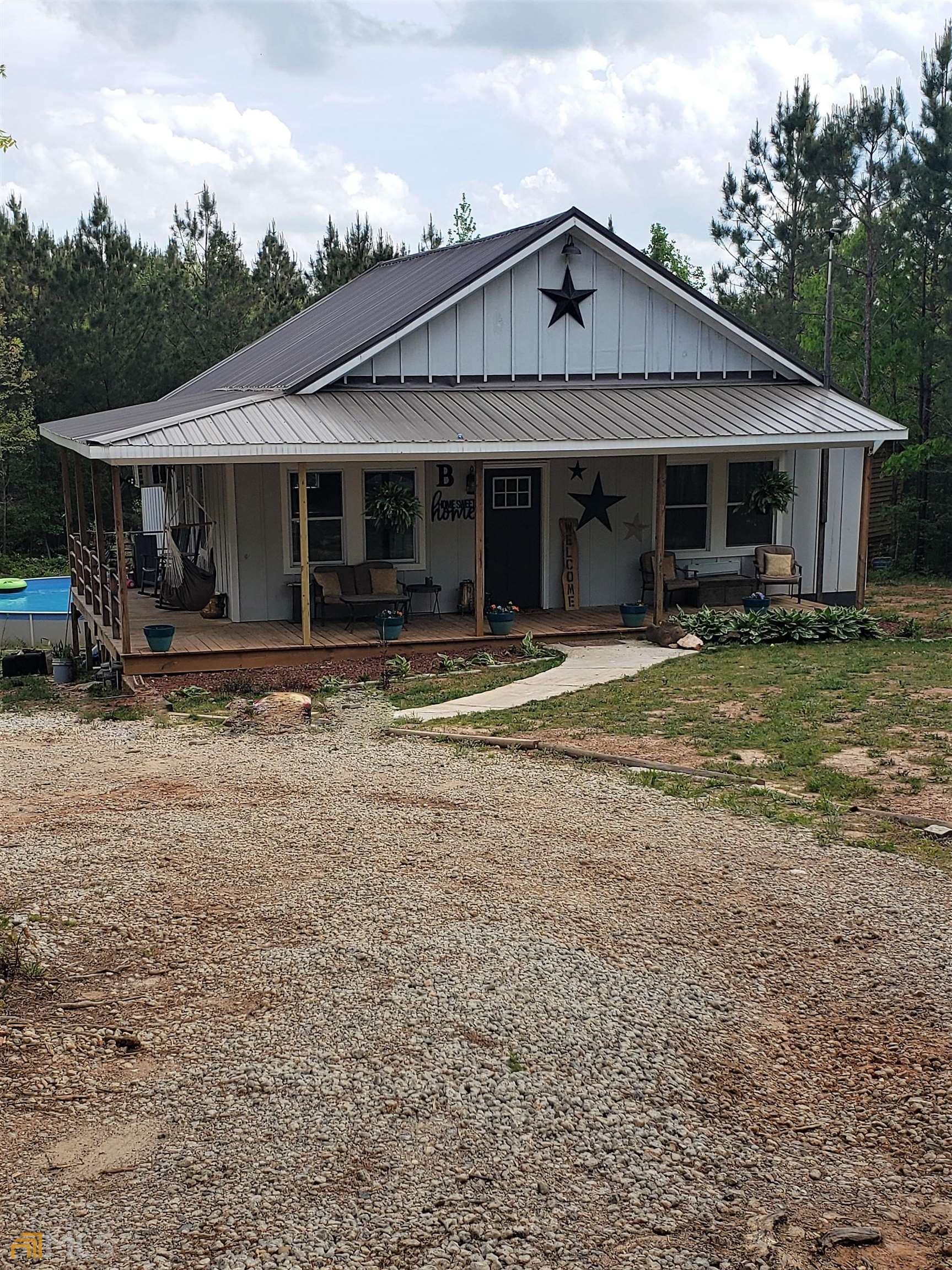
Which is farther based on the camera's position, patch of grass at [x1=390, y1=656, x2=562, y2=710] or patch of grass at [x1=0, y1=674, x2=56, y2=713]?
patch of grass at [x1=0, y1=674, x2=56, y2=713]

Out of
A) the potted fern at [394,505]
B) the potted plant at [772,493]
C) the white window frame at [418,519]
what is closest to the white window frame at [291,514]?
the white window frame at [418,519]

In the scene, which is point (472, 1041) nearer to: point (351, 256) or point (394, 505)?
point (394, 505)

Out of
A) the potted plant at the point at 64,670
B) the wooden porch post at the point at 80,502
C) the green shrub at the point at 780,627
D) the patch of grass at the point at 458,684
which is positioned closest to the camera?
the patch of grass at the point at 458,684

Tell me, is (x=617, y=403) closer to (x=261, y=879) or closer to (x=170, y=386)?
(x=261, y=879)

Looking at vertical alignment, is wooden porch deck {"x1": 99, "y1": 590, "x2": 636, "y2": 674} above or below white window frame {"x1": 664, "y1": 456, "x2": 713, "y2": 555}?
below

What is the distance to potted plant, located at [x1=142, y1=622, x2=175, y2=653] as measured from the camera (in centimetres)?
1419

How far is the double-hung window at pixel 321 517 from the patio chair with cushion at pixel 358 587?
0.26 meters

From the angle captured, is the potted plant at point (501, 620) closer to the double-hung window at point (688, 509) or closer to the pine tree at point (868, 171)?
the double-hung window at point (688, 509)

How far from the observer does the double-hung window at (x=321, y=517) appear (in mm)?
16125

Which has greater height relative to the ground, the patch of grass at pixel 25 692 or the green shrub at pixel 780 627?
the green shrub at pixel 780 627

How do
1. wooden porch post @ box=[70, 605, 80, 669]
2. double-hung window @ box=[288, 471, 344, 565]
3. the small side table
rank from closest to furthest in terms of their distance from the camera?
double-hung window @ box=[288, 471, 344, 565], the small side table, wooden porch post @ box=[70, 605, 80, 669]

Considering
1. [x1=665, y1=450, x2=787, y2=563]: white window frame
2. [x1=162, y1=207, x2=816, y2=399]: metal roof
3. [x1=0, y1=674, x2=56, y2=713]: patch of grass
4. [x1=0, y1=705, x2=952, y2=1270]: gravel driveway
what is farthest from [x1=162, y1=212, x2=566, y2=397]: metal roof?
[x1=0, y1=705, x2=952, y2=1270]: gravel driveway

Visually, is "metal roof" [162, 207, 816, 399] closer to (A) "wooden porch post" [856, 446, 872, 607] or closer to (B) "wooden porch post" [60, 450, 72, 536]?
(A) "wooden porch post" [856, 446, 872, 607]

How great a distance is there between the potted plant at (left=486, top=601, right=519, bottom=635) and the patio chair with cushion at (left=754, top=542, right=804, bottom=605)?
4144mm
